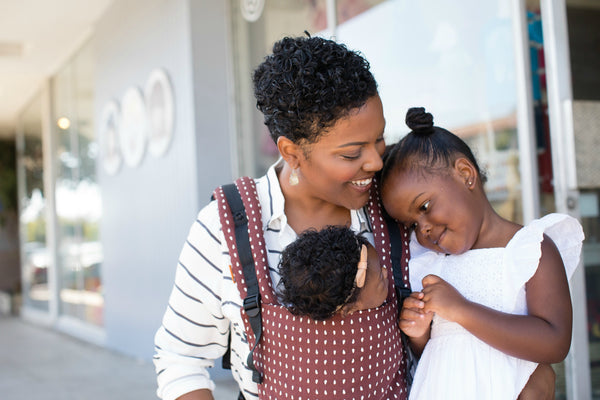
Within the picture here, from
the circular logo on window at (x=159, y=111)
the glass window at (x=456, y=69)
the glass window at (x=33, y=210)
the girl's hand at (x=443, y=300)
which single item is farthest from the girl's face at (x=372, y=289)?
the glass window at (x=33, y=210)

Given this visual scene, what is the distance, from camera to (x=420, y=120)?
154 centimetres

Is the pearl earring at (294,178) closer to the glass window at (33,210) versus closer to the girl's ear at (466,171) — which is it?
the girl's ear at (466,171)

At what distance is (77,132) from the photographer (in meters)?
8.29

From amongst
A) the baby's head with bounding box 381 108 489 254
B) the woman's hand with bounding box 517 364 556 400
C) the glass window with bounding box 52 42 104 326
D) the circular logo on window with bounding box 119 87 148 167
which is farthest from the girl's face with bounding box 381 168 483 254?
the glass window with bounding box 52 42 104 326

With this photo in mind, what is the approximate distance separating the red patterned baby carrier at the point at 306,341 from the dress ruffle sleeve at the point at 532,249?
241 mm

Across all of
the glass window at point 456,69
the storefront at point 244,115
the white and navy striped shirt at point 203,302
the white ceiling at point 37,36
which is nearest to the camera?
the white and navy striped shirt at point 203,302

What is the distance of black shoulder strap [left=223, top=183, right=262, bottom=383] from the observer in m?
1.34

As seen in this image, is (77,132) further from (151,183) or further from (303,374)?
(303,374)

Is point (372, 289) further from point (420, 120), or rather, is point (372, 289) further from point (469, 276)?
point (420, 120)

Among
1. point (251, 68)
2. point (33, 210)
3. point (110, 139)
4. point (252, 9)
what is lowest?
point (33, 210)

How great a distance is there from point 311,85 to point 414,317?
570 mm

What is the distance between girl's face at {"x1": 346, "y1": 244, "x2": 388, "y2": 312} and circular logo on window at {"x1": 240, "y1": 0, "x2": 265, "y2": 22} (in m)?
3.43

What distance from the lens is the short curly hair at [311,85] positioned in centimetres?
132

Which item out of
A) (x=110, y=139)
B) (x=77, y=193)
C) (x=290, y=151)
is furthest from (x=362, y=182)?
(x=77, y=193)
